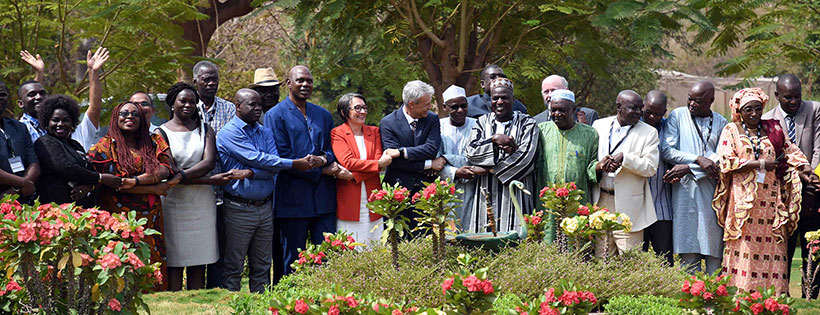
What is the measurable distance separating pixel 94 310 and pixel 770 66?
8498 mm

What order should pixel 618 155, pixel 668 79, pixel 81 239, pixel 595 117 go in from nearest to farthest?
pixel 81 239 < pixel 618 155 < pixel 595 117 < pixel 668 79

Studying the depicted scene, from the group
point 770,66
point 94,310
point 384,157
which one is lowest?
point 94,310

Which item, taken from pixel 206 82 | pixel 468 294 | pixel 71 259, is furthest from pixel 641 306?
pixel 206 82

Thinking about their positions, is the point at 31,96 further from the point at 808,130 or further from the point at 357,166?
the point at 808,130

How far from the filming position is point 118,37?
10.4 metres

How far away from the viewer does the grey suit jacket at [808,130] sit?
8.40 meters

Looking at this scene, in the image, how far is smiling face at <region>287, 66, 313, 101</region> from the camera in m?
8.05

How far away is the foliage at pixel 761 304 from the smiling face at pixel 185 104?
15.3 ft

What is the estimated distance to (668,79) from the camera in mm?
25641

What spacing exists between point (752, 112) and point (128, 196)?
5421 millimetres

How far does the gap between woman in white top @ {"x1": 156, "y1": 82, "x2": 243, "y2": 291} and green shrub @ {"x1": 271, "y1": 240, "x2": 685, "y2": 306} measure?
1.41m

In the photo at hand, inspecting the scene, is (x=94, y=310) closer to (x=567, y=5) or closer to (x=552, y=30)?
(x=567, y=5)

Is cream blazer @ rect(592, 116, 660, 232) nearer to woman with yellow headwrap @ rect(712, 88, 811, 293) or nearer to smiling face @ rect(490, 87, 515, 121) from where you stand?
woman with yellow headwrap @ rect(712, 88, 811, 293)

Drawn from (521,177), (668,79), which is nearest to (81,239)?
(521,177)
